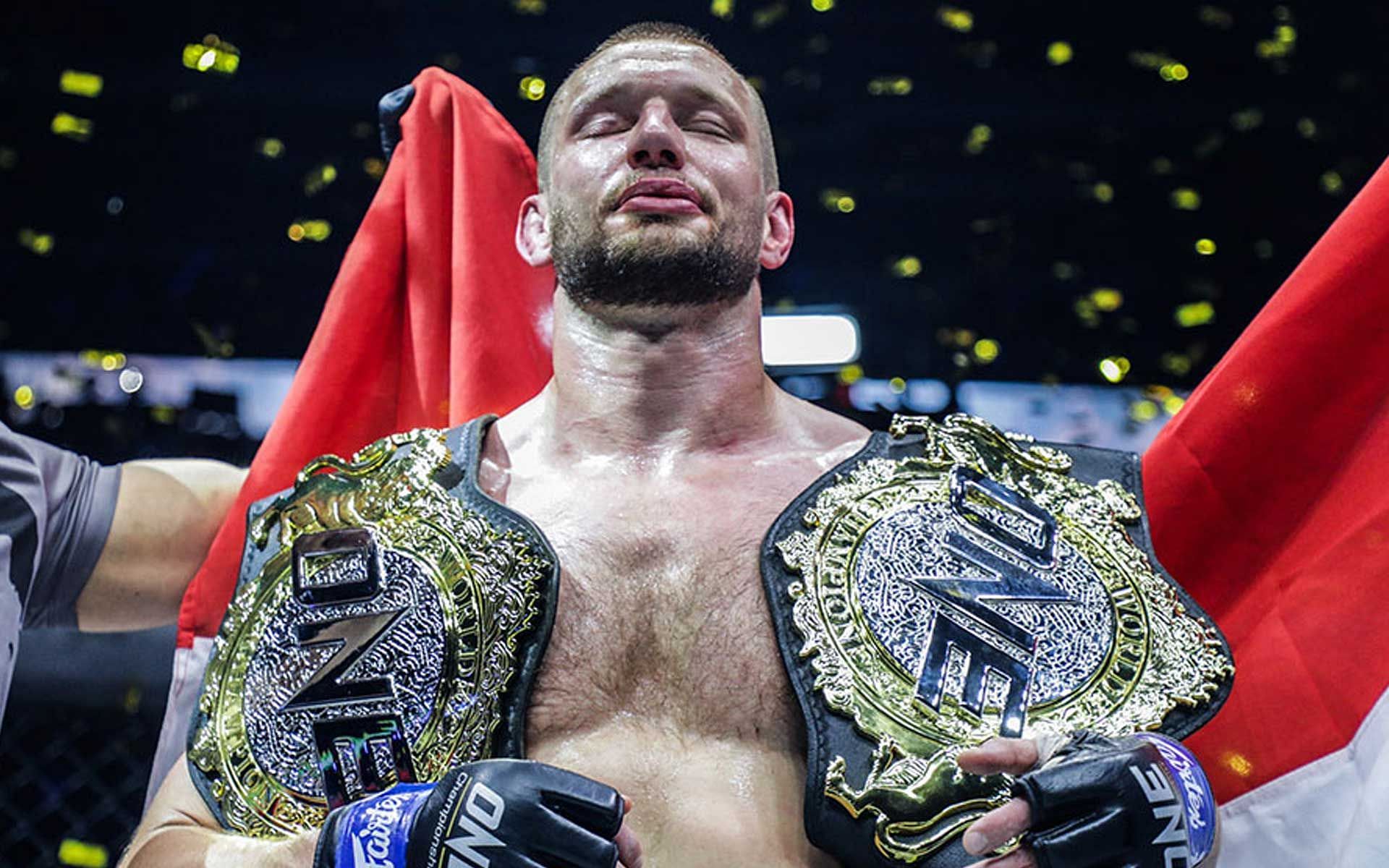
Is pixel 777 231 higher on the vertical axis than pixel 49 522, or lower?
higher

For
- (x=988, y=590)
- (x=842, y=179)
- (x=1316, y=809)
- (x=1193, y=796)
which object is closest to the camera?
(x=1193, y=796)

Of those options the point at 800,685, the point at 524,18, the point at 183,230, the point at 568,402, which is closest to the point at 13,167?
the point at 183,230

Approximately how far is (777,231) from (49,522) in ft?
3.56

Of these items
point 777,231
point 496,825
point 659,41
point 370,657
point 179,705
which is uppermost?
point 659,41

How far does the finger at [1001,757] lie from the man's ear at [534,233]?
3.34 ft

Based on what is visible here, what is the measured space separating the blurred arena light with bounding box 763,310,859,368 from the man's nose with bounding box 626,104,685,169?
1475mm

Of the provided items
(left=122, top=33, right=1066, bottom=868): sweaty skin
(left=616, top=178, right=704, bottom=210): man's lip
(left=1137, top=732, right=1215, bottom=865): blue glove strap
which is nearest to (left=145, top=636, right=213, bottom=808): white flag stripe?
Result: (left=122, top=33, right=1066, bottom=868): sweaty skin

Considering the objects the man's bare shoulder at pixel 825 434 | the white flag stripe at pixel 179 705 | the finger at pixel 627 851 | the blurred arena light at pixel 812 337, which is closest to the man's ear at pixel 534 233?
the man's bare shoulder at pixel 825 434

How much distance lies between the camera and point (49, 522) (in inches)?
71.0

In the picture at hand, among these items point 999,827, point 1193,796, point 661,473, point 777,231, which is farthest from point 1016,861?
point 777,231

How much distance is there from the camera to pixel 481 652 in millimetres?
1410

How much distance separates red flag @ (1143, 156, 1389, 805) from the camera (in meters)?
1.59

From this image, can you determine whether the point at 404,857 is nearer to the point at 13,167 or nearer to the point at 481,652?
the point at 481,652

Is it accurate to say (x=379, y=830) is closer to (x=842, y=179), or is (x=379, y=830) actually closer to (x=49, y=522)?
(x=49, y=522)
